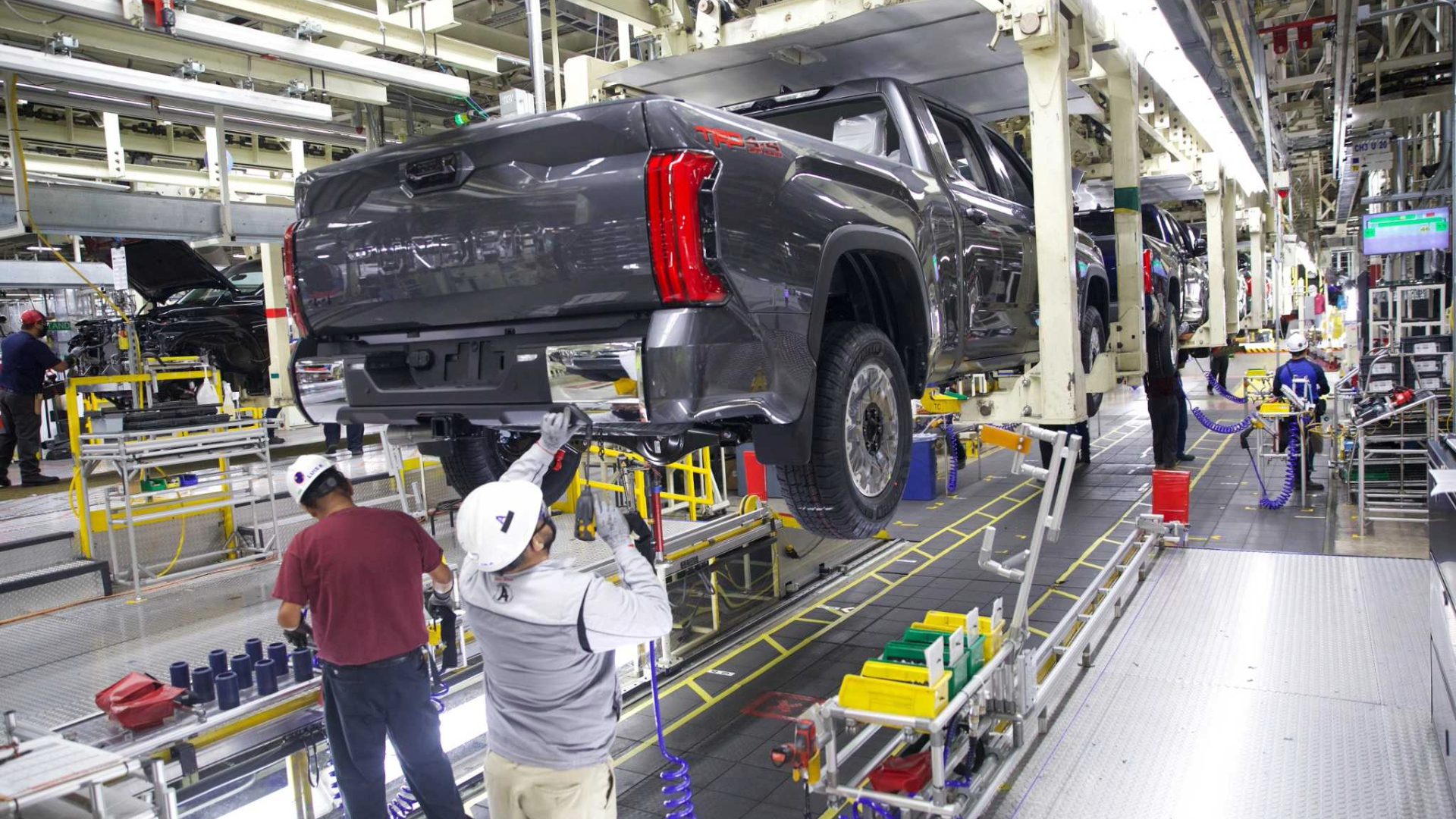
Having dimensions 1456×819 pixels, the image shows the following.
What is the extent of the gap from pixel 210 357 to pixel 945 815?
1092 cm

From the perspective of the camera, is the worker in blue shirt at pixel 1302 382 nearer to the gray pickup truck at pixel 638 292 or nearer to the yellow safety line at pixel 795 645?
the yellow safety line at pixel 795 645

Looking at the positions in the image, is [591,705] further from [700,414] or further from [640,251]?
[640,251]

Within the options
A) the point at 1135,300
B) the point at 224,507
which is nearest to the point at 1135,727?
the point at 1135,300

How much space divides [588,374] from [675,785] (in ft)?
8.17

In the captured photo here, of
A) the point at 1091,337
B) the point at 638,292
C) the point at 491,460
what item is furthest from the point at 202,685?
the point at 1091,337

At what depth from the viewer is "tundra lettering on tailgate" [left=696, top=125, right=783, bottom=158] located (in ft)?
7.61

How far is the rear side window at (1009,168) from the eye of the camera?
4309mm

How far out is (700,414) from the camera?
7.55ft

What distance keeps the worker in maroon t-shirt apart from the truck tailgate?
771 mm

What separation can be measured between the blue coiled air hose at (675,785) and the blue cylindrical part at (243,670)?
4.52 ft

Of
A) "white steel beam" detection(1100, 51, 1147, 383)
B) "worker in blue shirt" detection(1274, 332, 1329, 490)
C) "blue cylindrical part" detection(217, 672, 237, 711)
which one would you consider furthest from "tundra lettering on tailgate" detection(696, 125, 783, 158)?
"worker in blue shirt" detection(1274, 332, 1329, 490)

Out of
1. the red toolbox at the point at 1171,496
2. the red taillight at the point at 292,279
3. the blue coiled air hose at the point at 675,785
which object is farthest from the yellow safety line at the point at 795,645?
the red taillight at the point at 292,279

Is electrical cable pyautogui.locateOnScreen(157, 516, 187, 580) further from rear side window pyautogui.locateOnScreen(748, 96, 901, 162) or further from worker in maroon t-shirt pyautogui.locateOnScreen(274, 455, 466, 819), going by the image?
rear side window pyautogui.locateOnScreen(748, 96, 901, 162)

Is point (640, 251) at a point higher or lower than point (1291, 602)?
higher
